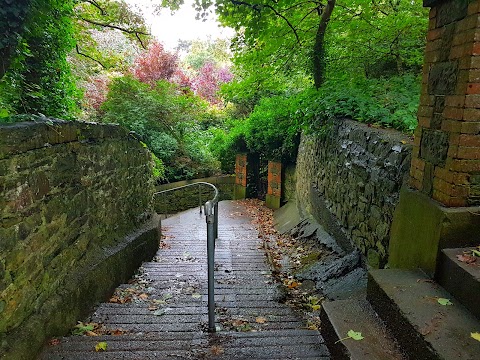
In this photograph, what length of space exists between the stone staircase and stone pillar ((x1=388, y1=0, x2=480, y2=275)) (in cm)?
18

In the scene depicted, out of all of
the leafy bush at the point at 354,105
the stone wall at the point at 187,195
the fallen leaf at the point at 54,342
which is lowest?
the stone wall at the point at 187,195

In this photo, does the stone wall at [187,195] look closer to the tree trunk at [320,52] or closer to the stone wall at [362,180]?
the tree trunk at [320,52]

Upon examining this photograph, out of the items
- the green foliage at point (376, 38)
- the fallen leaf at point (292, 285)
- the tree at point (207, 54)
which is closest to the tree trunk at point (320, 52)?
the green foliage at point (376, 38)

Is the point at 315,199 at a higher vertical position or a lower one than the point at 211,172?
higher

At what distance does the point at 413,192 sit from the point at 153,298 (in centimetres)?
294

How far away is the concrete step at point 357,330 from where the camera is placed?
2.00m

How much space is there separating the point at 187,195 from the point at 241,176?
2.11 metres

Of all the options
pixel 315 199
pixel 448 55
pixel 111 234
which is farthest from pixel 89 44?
pixel 448 55

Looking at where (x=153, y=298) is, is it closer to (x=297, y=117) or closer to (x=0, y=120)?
(x=0, y=120)

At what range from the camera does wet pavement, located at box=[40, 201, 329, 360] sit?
2.40 m

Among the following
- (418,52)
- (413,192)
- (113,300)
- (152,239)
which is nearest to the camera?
(413,192)

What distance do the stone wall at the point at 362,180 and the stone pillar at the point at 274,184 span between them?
13.4ft

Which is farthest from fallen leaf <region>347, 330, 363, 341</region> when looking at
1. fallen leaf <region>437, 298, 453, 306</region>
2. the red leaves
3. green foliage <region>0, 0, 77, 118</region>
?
the red leaves

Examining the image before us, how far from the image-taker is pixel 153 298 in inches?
157
